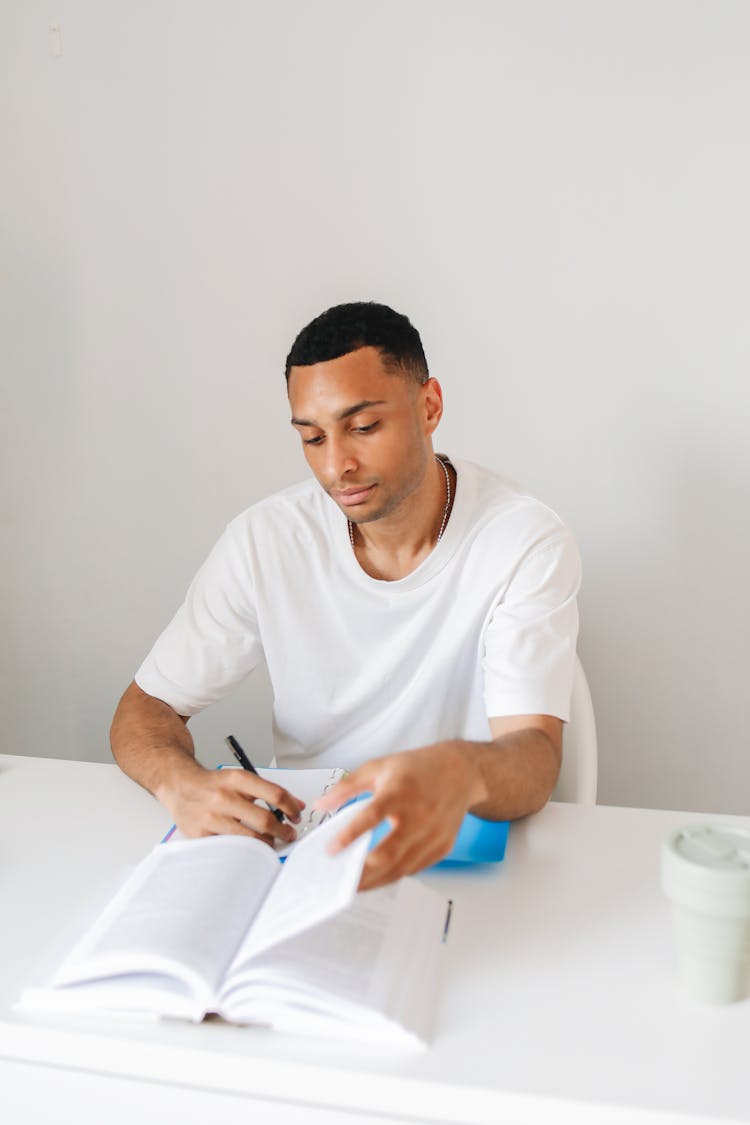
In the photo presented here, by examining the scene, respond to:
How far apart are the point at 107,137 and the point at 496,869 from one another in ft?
5.38

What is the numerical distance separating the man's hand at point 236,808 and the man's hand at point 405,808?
0.71 feet

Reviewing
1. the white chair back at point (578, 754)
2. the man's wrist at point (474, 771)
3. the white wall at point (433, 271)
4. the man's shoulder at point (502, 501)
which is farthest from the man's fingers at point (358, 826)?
the white wall at point (433, 271)

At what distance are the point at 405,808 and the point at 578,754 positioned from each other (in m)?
0.59

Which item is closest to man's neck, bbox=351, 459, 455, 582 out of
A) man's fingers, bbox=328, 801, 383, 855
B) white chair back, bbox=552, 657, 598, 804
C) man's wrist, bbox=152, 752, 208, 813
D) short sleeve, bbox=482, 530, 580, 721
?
short sleeve, bbox=482, 530, 580, 721

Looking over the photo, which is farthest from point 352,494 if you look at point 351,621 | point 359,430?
point 351,621

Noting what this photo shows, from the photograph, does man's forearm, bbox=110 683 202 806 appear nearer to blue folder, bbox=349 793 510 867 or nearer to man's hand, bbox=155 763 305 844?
man's hand, bbox=155 763 305 844

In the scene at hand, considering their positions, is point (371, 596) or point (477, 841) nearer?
point (477, 841)

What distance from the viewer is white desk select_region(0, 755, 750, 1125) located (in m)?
0.75

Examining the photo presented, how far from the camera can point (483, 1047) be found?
80cm

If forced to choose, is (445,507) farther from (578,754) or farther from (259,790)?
(259,790)

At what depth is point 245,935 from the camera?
898 mm

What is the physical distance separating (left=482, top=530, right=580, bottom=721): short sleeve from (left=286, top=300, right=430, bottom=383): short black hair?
326 millimetres

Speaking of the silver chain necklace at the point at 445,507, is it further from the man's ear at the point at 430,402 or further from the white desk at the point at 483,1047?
the white desk at the point at 483,1047

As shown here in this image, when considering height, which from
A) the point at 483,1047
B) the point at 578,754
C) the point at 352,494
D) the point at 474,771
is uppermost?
the point at 352,494
